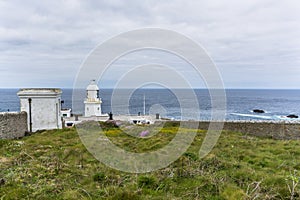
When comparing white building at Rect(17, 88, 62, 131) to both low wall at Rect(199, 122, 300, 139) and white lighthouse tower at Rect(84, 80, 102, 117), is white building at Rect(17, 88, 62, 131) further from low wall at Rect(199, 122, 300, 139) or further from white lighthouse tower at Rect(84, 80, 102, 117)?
low wall at Rect(199, 122, 300, 139)

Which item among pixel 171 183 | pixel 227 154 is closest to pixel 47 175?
pixel 171 183

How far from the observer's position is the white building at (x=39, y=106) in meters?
14.0

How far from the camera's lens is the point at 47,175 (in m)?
5.32

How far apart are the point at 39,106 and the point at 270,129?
44.5 feet

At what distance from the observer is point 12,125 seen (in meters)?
12.4

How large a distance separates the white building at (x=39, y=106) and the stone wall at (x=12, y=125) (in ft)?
1.56

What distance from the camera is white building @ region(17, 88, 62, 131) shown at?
1398 centimetres

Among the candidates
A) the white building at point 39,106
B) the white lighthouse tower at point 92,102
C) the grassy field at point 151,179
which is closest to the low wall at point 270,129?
the grassy field at point 151,179

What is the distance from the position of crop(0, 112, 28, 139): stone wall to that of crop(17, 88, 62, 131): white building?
1.56 ft

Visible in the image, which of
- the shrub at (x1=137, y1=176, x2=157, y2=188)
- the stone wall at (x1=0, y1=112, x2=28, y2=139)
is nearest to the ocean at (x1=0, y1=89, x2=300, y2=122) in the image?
the stone wall at (x1=0, y1=112, x2=28, y2=139)

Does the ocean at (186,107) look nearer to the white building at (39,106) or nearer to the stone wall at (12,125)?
Result: the white building at (39,106)

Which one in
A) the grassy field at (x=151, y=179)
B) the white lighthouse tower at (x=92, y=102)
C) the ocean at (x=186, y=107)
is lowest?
the ocean at (x=186, y=107)

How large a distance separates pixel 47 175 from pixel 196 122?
44.3ft

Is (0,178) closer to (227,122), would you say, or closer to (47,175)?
(47,175)
